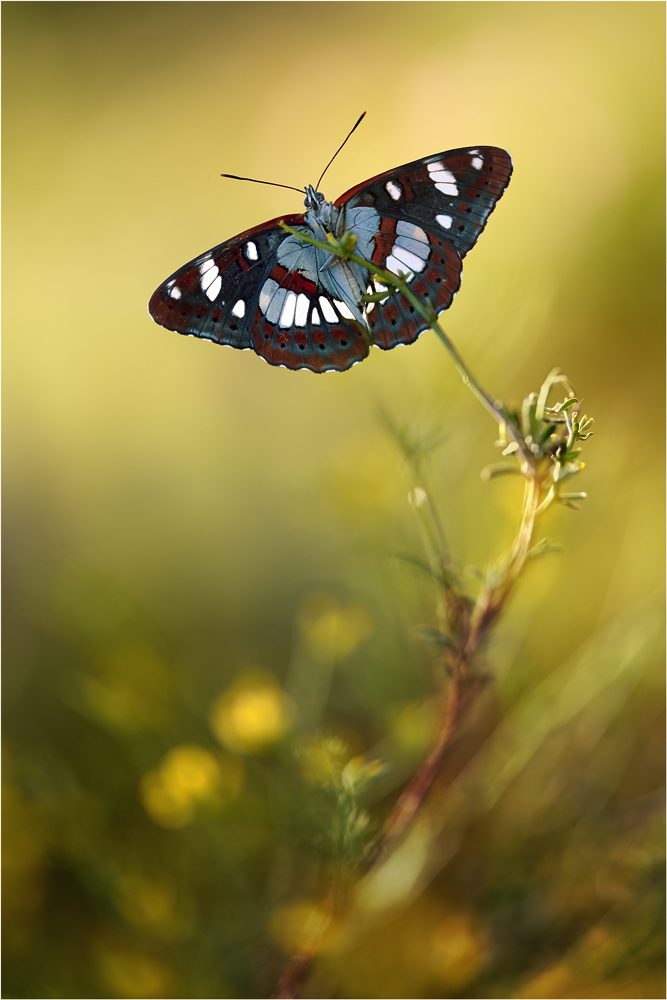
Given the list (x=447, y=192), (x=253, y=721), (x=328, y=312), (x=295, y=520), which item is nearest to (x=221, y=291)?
(x=328, y=312)

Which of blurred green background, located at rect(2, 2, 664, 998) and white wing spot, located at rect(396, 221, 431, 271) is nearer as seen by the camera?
white wing spot, located at rect(396, 221, 431, 271)

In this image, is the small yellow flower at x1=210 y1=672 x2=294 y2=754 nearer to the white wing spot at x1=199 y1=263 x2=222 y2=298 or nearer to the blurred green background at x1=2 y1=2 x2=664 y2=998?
the blurred green background at x1=2 y1=2 x2=664 y2=998

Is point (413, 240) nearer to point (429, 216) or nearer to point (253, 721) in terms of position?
point (429, 216)

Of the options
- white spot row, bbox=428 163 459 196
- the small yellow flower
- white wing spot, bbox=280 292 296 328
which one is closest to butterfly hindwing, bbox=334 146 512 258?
white spot row, bbox=428 163 459 196

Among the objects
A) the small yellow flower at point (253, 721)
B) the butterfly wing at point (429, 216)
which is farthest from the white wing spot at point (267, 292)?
the small yellow flower at point (253, 721)

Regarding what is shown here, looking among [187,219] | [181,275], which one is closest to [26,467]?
[187,219]

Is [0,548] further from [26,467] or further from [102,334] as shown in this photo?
[102,334]

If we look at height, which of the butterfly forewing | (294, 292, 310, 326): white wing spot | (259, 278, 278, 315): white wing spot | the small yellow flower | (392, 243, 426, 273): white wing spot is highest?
the butterfly forewing

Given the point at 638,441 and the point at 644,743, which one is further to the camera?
the point at 638,441
